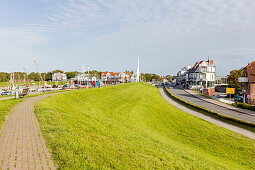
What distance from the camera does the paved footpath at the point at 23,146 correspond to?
617 cm

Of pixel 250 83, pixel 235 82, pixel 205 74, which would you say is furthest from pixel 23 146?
pixel 205 74

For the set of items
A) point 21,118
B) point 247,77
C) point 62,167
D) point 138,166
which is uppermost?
point 247,77

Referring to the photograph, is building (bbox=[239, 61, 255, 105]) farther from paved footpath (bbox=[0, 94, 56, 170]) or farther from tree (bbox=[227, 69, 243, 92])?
paved footpath (bbox=[0, 94, 56, 170])

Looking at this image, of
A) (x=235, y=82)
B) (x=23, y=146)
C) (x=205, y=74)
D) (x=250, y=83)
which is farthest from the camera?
(x=205, y=74)

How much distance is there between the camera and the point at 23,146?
24.3 ft

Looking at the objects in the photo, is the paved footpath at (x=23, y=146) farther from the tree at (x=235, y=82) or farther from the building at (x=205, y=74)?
the building at (x=205, y=74)

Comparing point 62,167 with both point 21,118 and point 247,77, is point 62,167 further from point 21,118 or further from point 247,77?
point 247,77

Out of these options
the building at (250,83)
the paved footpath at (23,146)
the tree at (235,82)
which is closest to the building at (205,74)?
the tree at (235,82)

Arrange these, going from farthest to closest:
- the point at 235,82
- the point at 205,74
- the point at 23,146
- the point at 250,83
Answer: the point at 205,74 → the point at 235,82 → the point at 250,83 → the point at 23,146

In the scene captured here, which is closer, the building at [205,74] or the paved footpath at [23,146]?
the paved footpath at [23,146]

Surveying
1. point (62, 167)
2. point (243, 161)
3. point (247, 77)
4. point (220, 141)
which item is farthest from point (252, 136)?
point (247, 77)

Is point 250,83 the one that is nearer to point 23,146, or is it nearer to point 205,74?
point 205,74

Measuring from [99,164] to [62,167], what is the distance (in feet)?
4.70

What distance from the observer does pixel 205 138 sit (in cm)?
1864
